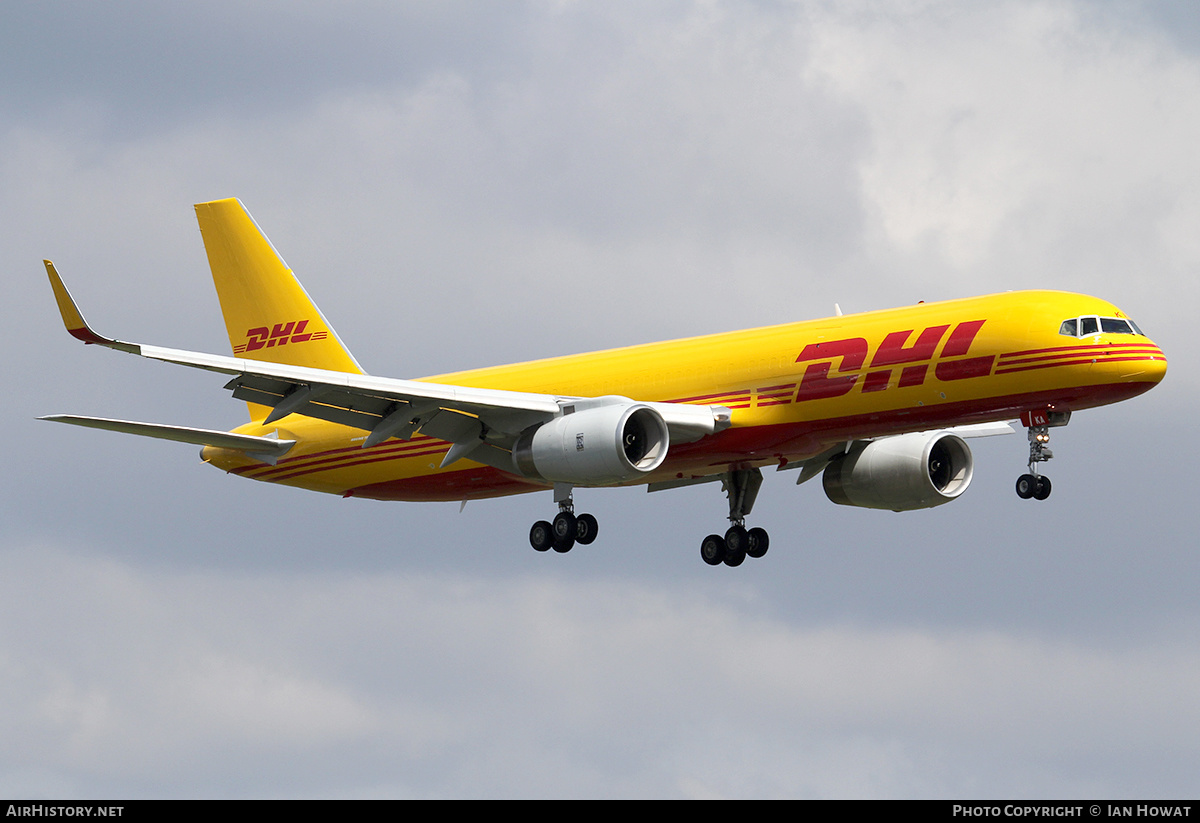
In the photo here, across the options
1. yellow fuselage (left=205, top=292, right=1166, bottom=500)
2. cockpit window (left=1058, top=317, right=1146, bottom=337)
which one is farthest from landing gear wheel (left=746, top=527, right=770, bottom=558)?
cockpit window (left=1058, top=317, right=1146, bottom=337)

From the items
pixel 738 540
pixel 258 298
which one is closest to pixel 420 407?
pixel 738 540

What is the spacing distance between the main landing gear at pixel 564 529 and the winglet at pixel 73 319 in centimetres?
1433

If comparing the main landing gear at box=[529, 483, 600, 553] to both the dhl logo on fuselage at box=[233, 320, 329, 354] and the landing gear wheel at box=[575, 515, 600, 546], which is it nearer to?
the landing gear wheel at box=[575, 515, 600, 546]

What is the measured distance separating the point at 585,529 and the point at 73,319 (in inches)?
640

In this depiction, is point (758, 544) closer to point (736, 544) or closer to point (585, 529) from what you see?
point (736, 544)

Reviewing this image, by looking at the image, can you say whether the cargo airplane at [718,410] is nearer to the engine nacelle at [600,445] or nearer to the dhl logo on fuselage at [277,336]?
the engine nacelle at [600,445]

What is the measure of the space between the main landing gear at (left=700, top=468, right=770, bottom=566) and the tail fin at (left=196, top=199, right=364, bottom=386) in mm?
12980

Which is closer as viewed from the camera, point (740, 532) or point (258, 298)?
point (740, 532)

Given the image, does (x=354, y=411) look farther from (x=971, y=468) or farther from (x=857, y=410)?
(x=971, y=468)

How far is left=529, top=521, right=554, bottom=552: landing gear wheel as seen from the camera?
170 feet

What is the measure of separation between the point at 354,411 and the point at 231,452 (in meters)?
8.94

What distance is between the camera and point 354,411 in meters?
49.7

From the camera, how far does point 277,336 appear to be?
197ft

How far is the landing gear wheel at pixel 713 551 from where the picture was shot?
186 feet
